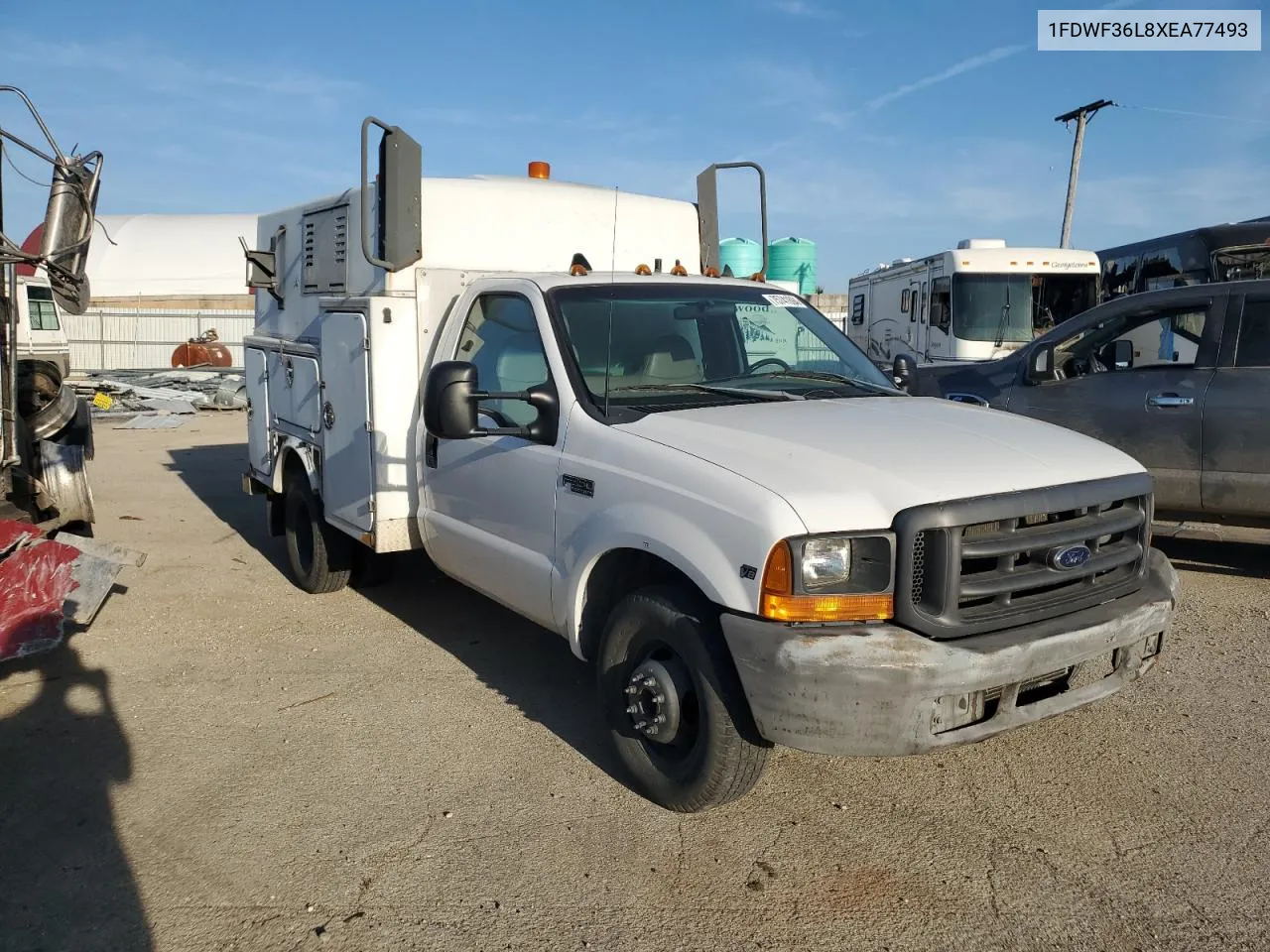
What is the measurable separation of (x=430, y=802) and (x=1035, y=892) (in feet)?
7.01

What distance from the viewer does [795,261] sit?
24.4 m

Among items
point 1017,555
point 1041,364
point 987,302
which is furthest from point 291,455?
point 987,302

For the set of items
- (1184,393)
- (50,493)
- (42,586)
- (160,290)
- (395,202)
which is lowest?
(42,586)

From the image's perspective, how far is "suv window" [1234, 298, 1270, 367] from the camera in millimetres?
6414

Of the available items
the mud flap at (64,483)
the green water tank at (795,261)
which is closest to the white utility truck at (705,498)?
the mud flap at (64,483)

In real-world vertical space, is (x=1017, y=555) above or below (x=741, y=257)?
below

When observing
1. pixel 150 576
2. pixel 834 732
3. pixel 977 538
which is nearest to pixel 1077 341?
pixel 977 538

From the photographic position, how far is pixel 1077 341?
7.42m

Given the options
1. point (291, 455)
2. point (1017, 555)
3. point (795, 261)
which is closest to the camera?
point (1017, 555)

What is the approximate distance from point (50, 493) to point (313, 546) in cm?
171

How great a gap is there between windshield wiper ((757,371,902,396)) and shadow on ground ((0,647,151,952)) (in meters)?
3.14

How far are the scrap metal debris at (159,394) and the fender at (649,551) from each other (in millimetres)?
17197

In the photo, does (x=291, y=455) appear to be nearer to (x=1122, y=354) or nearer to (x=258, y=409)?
(x=258, y=409)

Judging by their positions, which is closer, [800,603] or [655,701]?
[800,603]
